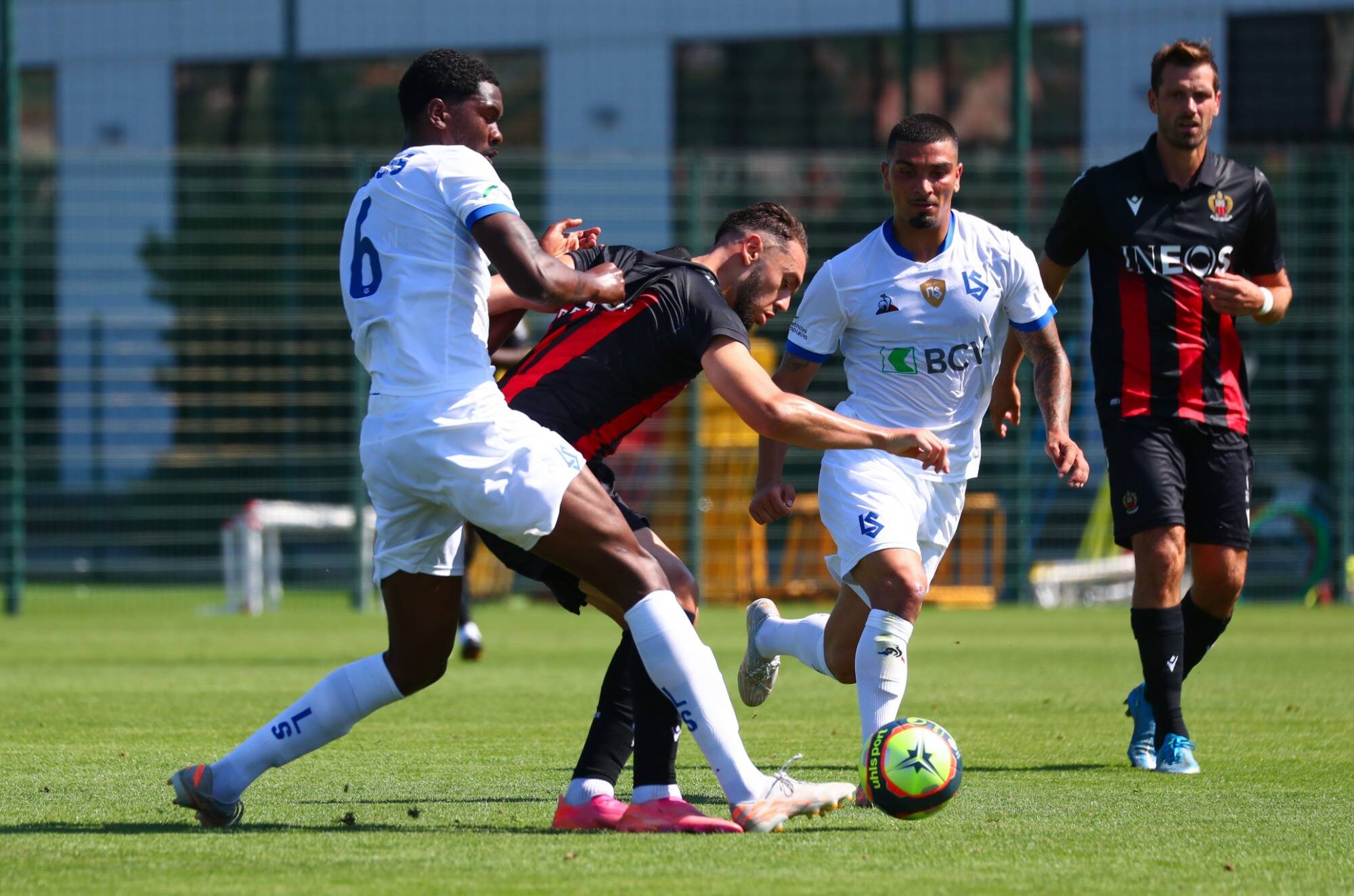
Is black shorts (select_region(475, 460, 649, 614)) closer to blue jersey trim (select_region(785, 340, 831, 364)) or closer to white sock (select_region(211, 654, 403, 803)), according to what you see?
white sock (select_region(211, 654, 403, 803))

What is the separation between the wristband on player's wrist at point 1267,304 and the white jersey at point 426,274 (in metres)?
3.04

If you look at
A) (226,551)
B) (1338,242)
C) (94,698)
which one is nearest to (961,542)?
(1338,242)

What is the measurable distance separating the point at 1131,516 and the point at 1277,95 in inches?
637

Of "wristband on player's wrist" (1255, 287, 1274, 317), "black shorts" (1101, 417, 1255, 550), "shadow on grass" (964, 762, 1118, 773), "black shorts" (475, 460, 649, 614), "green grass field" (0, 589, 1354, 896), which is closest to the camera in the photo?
"green grass field" (0, 589, 1354, 896)

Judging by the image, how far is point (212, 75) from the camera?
2403cm

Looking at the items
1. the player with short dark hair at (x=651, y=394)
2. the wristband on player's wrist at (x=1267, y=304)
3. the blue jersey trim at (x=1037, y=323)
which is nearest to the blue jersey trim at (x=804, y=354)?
the player with short dark hair at (x=651, y=394)

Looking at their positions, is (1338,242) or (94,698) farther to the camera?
(1338,242)

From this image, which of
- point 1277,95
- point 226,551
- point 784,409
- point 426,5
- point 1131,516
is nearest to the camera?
point 784,409

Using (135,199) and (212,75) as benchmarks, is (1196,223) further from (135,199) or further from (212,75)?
(212,75)

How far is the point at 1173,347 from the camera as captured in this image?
6746 millimetres

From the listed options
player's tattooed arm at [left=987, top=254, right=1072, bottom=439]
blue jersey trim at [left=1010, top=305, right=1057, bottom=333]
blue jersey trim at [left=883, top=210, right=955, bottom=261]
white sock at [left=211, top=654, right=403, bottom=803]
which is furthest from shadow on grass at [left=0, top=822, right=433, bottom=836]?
player's tattooed arm at [left=987, top=254, right=1072, bottom=439]

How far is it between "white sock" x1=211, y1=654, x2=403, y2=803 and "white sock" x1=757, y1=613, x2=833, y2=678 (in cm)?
173

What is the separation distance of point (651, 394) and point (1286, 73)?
17.9 metres

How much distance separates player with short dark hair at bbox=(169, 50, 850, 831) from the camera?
468cm
